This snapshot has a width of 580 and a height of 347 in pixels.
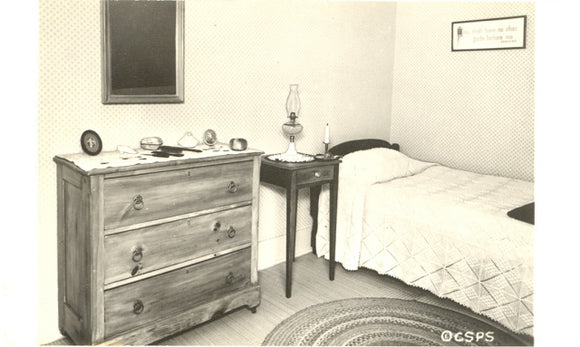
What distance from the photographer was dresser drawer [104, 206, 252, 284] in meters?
2.22

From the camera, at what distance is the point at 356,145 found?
13.2ft

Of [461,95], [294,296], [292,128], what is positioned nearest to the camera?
[294,296]

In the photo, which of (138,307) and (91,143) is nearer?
(138,307)

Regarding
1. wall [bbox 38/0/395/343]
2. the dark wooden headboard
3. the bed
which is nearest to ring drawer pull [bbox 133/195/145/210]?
wall [bbox 38/0/395/343]

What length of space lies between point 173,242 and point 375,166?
69.5 inches

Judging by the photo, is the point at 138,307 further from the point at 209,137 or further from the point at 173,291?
the point at 209,137

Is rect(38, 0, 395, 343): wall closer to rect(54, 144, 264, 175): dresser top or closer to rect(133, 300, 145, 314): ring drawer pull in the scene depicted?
rect(54, 144, 264, 175): dresser top

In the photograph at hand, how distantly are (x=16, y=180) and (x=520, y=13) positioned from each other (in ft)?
11.8

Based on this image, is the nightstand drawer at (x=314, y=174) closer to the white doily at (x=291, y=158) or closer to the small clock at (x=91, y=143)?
the white doily at (x=291, y=158)

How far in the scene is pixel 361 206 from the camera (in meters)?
3.42

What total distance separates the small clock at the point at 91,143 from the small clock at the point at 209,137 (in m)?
0.65

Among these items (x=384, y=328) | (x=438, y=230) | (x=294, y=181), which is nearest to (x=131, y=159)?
(x=294, y=181)

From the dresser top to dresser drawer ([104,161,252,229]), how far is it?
0.05 m

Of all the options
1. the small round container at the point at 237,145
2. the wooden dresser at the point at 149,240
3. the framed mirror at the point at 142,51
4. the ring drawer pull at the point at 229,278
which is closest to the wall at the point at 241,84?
the framed mirror at the point at 142,51
